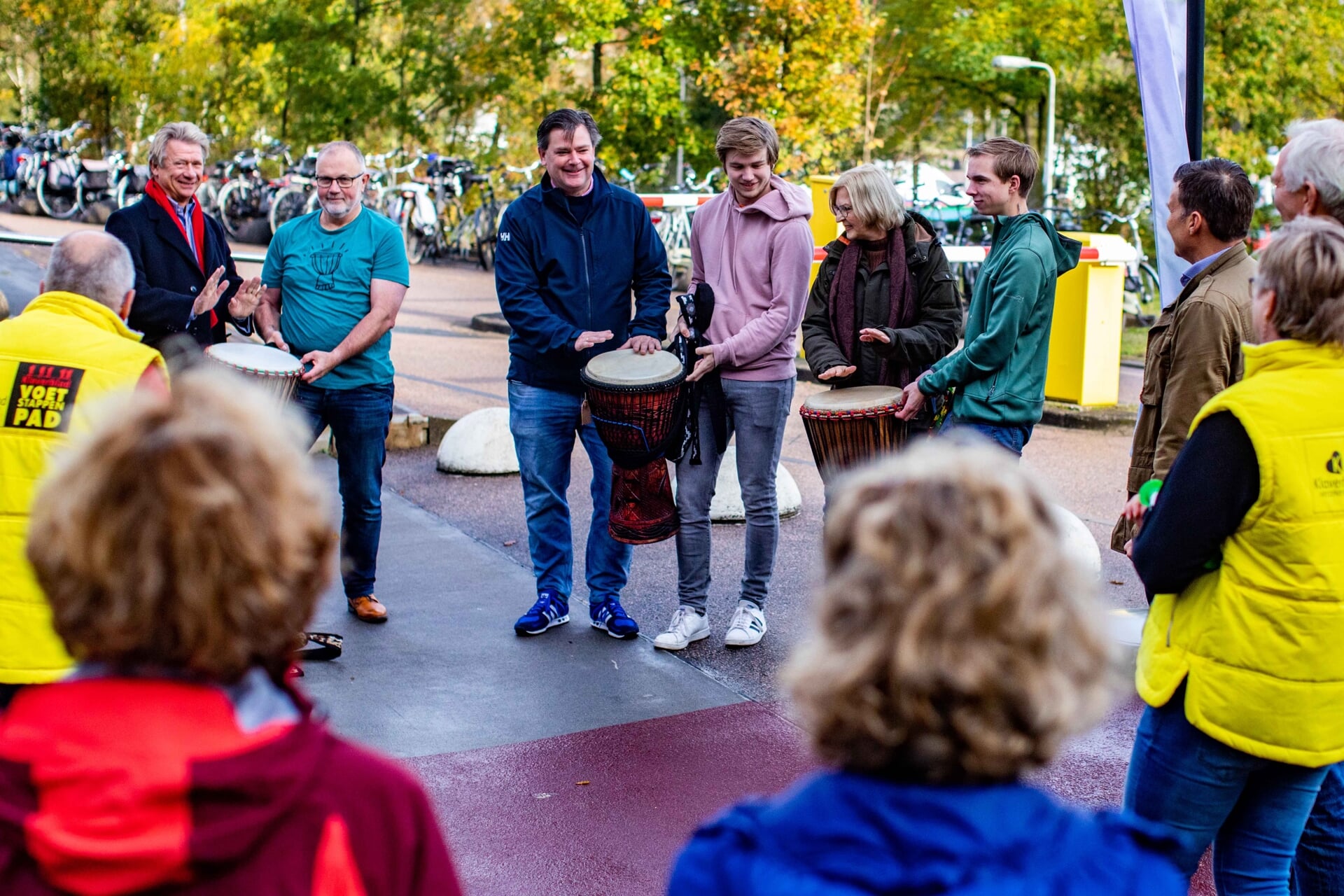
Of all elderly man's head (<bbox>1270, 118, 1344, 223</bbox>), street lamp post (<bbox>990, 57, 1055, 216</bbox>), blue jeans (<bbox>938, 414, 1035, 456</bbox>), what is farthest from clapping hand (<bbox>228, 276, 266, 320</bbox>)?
street lamp post (<bbox>990, 57, 1055, 216</bbox>)

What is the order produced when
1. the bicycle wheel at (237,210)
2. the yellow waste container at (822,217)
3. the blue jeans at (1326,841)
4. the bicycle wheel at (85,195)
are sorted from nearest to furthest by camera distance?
the blue jeans at (1326,841) < the yellow waste container at (822,217) < the bicycle wheel at (237,210) < the bicycle wheel at (85,195)

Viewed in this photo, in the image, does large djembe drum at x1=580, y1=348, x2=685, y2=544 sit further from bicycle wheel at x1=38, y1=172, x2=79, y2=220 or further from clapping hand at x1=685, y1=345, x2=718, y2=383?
bicycle wheel at x1=38, y1=172, x2=79, y2=220

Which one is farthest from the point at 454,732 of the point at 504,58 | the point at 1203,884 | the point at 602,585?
the point at 504,58

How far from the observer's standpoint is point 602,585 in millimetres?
5582

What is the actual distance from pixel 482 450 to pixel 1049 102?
13.8 meters

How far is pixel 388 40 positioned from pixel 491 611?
2620 cm

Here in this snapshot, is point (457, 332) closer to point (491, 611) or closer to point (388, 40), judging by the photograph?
point (491, 611)

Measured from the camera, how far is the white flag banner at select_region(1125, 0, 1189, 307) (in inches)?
189

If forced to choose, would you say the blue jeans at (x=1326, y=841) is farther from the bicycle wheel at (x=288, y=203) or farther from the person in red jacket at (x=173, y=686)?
the bicycle wheel at (x=288, y=203)

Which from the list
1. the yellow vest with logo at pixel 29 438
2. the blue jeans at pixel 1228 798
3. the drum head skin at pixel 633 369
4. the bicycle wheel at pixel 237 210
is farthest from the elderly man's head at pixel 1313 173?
the bicycle wheel at pixel 237 210

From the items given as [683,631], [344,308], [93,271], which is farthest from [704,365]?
[93,271]

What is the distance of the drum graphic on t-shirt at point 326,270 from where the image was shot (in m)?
5.37

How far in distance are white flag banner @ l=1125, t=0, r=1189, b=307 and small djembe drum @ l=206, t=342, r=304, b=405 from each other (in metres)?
3.11

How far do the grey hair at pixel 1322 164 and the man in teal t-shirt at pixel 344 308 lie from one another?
325 cm
